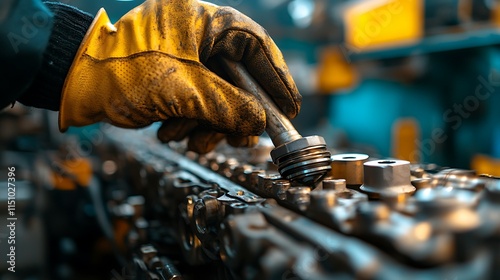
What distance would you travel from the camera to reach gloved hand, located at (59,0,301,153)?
940 mm

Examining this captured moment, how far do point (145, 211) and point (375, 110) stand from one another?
9.88ft

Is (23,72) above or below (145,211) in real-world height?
above

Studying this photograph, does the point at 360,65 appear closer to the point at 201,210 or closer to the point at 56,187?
the point at 56,187

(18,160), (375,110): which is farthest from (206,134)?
(375,110)

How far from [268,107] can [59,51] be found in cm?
51

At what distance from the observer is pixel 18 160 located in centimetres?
257

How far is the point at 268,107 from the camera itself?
1.02m

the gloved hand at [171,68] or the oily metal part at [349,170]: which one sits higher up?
the gloved hand at [171,68]

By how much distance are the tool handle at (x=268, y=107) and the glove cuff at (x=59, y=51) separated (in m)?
0.36

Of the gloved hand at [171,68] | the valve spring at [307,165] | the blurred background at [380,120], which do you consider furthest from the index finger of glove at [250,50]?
the blurred background at [380,120]

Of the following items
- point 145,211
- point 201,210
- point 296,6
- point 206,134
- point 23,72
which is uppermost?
point 296,6

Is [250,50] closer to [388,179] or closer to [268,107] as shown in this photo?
[268,107]

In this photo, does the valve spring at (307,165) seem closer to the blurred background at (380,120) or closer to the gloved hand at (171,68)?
the gloved hand at (171,68)

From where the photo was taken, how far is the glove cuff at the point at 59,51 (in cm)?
100
